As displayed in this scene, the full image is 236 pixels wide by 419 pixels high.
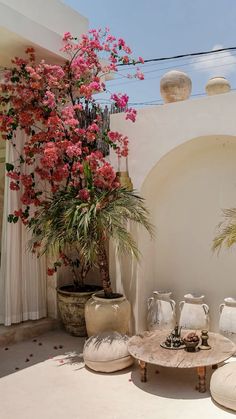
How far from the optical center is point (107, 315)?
5902 millimetres

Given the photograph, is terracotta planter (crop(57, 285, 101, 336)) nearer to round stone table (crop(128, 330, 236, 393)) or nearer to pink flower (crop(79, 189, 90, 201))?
round stone table (crop(128, 330, 236, 393))

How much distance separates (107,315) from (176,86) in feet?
12.0

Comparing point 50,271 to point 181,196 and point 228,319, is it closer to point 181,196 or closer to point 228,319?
point 181,196

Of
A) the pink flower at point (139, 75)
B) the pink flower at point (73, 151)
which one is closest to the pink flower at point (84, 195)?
the pink flower at point (73, 151)

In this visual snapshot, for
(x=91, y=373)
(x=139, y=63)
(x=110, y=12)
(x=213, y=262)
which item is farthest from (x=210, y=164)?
(x=110, y=12)

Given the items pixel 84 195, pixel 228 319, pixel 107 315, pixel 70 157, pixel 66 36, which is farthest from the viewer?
pixel 66 36

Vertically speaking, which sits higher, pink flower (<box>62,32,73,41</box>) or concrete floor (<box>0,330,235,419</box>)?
pink flower (<box>62,32,73,41</box>)

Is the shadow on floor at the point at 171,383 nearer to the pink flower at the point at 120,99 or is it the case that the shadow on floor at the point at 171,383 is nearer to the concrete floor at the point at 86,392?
the concrete floor at the point at 86,392

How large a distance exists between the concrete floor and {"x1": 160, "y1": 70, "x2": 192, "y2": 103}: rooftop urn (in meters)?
4.04

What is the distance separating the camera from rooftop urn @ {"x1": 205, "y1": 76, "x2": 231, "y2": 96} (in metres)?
6.73

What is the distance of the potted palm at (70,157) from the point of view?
19.1ft

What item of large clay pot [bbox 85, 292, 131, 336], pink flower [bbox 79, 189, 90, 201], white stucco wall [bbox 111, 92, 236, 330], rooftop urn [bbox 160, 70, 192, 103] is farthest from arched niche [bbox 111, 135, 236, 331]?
pink flower [bbox 79, 189, 90, 201]

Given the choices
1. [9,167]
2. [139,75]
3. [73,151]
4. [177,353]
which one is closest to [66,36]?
[139,75]

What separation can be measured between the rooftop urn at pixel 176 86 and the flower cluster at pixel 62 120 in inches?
23.0
